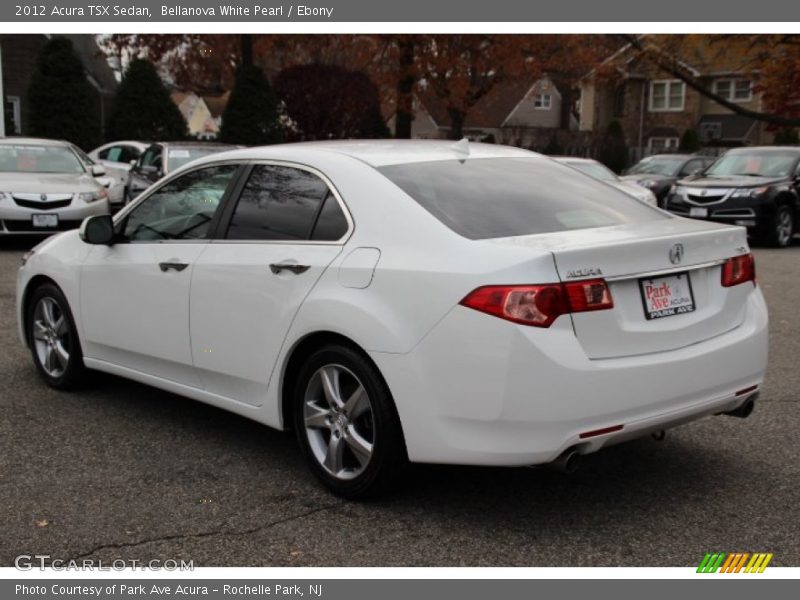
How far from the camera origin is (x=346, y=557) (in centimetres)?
386

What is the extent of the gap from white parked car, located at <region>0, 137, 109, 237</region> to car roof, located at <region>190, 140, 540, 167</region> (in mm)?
8786

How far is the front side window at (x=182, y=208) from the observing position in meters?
5.29

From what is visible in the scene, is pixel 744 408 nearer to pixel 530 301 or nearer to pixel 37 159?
pixel 530 301

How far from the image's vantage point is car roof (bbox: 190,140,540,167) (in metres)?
4.82

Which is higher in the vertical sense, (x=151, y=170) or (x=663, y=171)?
(x=151, y=170)

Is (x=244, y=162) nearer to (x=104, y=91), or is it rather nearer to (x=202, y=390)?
(x=202, y=390)

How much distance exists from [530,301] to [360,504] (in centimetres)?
129

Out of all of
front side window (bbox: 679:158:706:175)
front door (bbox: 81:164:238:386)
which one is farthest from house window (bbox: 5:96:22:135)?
front door (bbox: 81:164:238:386)

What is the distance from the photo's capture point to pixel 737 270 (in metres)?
4.56

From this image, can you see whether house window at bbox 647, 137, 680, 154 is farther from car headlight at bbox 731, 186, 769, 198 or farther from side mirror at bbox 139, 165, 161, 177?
side mirror at bbox 139, 165, 161, 177

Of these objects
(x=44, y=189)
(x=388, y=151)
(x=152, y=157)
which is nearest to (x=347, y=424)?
(x=388, y=151)

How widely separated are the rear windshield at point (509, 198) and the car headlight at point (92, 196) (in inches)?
395

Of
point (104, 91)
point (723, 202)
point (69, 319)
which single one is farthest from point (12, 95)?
point (69, 319)

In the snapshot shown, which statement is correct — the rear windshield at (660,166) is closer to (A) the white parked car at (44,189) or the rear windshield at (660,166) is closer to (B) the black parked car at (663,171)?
(B) the black parked car at (663,171)
